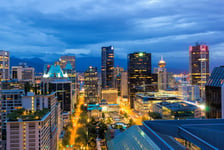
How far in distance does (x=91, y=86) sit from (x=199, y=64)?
71292mm

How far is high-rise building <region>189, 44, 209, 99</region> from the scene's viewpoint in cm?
12162

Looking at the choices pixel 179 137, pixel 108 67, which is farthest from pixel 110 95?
pixel 179 137

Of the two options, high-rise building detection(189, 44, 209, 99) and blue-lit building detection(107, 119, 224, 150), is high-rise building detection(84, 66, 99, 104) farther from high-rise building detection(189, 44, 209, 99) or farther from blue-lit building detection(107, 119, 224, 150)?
blue-lit building detection(107, 119, 224, 150)

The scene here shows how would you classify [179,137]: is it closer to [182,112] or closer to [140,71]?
[182,112]

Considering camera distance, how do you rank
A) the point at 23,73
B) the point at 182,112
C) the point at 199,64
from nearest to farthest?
the point at 182,112, the point at 23,73, the point at 199,64

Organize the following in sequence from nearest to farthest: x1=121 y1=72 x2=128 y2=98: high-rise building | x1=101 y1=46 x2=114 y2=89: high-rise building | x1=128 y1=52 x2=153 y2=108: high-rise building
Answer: x1=128 y1=52 x2=153 y2=108: high-rise building < x1=101 y1=46 x2=114 y2=89: high-rise building < x1=121 y1=72 x2=128 y2=98: high-rise building

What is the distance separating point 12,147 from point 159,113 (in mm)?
45158

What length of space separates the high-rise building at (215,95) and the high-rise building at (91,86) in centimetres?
6231

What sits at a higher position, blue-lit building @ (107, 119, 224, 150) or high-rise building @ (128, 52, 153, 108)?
high-rise building @ (128, 52, 153, 108)

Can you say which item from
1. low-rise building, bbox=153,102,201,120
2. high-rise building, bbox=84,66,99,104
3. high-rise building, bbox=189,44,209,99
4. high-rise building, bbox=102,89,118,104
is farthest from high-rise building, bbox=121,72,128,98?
low-rise building, bbox=153,102,201,120

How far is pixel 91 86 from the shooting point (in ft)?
303

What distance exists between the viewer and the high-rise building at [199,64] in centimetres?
12162

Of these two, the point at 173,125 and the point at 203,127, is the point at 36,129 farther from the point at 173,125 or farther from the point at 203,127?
the point at 203,127

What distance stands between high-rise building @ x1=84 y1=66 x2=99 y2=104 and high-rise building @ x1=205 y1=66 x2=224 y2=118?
6231 cm
